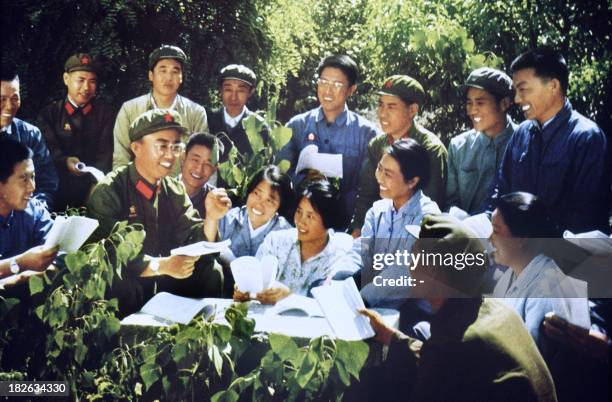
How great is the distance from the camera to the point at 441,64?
4.29 m

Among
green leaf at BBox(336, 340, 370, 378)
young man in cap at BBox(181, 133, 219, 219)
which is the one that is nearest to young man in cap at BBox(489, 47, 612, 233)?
green leaf at BBox(336, 340, 370, 378)

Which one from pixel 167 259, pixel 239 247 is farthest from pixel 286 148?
pixel 167 259

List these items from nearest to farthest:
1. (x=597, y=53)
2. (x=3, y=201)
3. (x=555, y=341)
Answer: (x=555, y=341) < (x=597, y=53) < (x=3, y=201)

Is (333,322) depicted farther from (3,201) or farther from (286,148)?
(3,201)

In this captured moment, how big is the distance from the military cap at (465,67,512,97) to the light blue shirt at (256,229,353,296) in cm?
109

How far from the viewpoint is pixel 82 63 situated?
4.66 m

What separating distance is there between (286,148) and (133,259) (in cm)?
105

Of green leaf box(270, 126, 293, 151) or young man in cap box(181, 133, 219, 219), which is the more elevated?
green leaf box(270, 126, 293, 151)

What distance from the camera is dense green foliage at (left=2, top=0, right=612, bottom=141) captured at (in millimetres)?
4215

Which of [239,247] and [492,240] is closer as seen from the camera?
[492,240]

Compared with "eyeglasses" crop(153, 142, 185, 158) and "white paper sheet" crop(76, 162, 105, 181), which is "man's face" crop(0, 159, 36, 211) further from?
"eyeglasses" crop(153, 142, 185, 158)

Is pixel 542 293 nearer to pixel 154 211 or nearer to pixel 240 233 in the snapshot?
pixel 240 233

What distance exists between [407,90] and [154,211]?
60.5 inches

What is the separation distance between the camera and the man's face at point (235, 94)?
4.54m
